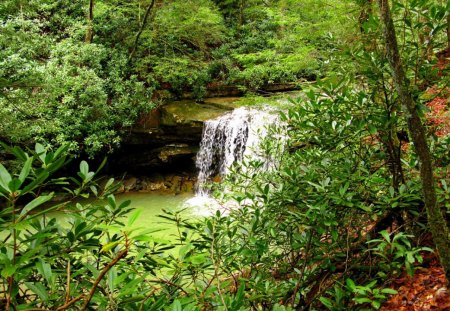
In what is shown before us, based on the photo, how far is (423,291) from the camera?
206 cm

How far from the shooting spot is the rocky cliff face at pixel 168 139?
32.9 ft

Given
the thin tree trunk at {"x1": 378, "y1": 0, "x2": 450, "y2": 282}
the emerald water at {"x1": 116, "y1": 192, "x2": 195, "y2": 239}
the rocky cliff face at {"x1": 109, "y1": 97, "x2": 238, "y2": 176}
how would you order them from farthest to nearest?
the rocky cliff face at {"x1": 109, "y1": 97, "x2": 238, "y2": 176} < the emerald water at {"x1": 116, "y1": 192, "x2": 195, "y2": 239} < the thin tree trunk at {"x1": 378, "y1": 0, "x2": 450, "y2": 282}

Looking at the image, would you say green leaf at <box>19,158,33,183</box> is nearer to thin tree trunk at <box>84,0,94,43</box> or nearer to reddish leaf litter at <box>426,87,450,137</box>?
reddish leaf litter at <box>426,87,450,137</box>

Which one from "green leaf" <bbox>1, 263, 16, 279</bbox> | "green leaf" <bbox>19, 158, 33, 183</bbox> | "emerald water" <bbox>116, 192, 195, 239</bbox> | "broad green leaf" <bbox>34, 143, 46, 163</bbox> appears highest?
"broad green leaf" <bbox>34, 143, 46, 163</bbox>

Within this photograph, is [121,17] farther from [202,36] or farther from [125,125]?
[125,125]

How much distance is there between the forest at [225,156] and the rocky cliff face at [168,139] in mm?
63

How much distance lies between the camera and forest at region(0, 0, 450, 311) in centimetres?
120

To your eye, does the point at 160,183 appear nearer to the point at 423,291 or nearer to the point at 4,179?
the point at 423,291

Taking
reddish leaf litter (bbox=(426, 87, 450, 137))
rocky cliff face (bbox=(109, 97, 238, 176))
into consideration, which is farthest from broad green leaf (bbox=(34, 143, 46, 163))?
rocky cliff face (bbox=(109, 97, 238, 176))

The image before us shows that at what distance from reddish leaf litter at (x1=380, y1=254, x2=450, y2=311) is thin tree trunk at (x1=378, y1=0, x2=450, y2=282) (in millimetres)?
519

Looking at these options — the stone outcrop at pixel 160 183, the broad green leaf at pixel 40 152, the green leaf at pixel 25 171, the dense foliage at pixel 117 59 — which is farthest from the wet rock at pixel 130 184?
the green leaf at pixel 25 171

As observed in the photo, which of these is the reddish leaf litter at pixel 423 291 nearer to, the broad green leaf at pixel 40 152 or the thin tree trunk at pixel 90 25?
the broad green leaf at pixel 40 152

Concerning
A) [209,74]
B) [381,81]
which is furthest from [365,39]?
[209,74]

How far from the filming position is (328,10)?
558cm
